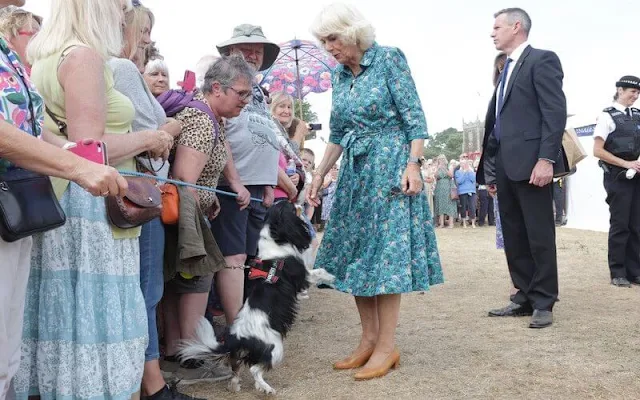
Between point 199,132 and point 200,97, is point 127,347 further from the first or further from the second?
point 200,97

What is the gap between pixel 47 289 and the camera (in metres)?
2.02

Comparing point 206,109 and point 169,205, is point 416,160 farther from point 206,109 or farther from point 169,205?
point 169,205

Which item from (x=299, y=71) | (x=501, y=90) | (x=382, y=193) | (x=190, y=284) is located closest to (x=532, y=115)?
(x=501, y=90)

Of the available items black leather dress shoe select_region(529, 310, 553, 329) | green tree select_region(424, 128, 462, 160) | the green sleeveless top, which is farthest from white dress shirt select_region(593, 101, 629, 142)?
green tree select_region(424, 128, 462, 160)

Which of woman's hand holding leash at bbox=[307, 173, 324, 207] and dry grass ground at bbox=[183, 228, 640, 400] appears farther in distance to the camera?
woman's hand holding leash at bbox=[307, 173, 324, 207]

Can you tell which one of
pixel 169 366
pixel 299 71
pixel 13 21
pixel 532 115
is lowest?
pixel 169 366

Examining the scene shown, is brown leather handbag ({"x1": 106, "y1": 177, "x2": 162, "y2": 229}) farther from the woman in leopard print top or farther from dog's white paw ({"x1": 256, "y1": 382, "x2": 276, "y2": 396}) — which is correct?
dog's white paw ({"x1": 256, "y1": 382, "x2": 276, "y2": 396})

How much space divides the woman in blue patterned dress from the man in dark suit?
1.40 metres

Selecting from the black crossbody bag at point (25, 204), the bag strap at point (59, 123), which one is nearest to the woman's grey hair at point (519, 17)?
the bag strap at point (59, 123)

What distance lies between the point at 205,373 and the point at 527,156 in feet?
8.80

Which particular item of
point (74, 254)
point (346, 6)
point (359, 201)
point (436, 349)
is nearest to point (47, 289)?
point (74, 254)

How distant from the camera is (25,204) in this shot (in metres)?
1.56

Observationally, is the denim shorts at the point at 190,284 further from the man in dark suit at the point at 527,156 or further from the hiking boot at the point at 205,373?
the man in dark suit at the point at 527,156

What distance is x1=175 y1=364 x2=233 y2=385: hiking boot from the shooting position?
10.5ft
